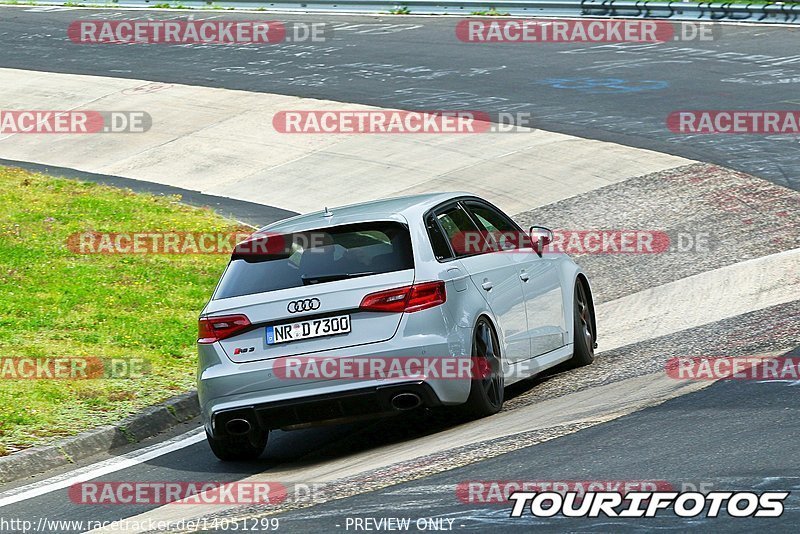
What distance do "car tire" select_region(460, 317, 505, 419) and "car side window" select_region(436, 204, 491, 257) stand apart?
0.56 m

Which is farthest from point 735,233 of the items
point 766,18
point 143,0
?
point 143,0

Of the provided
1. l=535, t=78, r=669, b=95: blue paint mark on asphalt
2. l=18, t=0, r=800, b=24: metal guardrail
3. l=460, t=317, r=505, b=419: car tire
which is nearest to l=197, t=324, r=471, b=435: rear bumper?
l=460, t=317, r=505, b=419: car tire

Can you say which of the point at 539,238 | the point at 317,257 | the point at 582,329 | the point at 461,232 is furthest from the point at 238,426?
the point at 582,329

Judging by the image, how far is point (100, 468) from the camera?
28.8 ft

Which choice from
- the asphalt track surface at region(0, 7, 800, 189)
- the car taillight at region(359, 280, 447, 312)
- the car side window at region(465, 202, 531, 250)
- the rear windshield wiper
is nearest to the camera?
the car taillight at region(359, 280, 447, 312)

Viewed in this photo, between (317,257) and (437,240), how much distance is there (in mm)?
817

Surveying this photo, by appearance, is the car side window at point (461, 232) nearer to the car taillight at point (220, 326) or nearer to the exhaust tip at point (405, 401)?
the exhaust tip at point (405, 401)

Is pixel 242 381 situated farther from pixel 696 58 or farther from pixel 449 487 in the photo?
pixel 696 58

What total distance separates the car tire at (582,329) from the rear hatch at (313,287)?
2400 millimetres

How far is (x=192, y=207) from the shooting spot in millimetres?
18250

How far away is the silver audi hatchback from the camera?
321 inches

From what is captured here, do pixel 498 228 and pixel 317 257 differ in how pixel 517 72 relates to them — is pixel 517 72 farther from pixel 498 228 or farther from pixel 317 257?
pixel 317 257

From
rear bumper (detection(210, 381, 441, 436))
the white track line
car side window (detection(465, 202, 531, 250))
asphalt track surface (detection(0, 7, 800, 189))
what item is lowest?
the white track line

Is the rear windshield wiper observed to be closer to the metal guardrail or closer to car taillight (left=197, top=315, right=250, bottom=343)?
car taillight (left=197, top=315, right=250, bottom=343)
